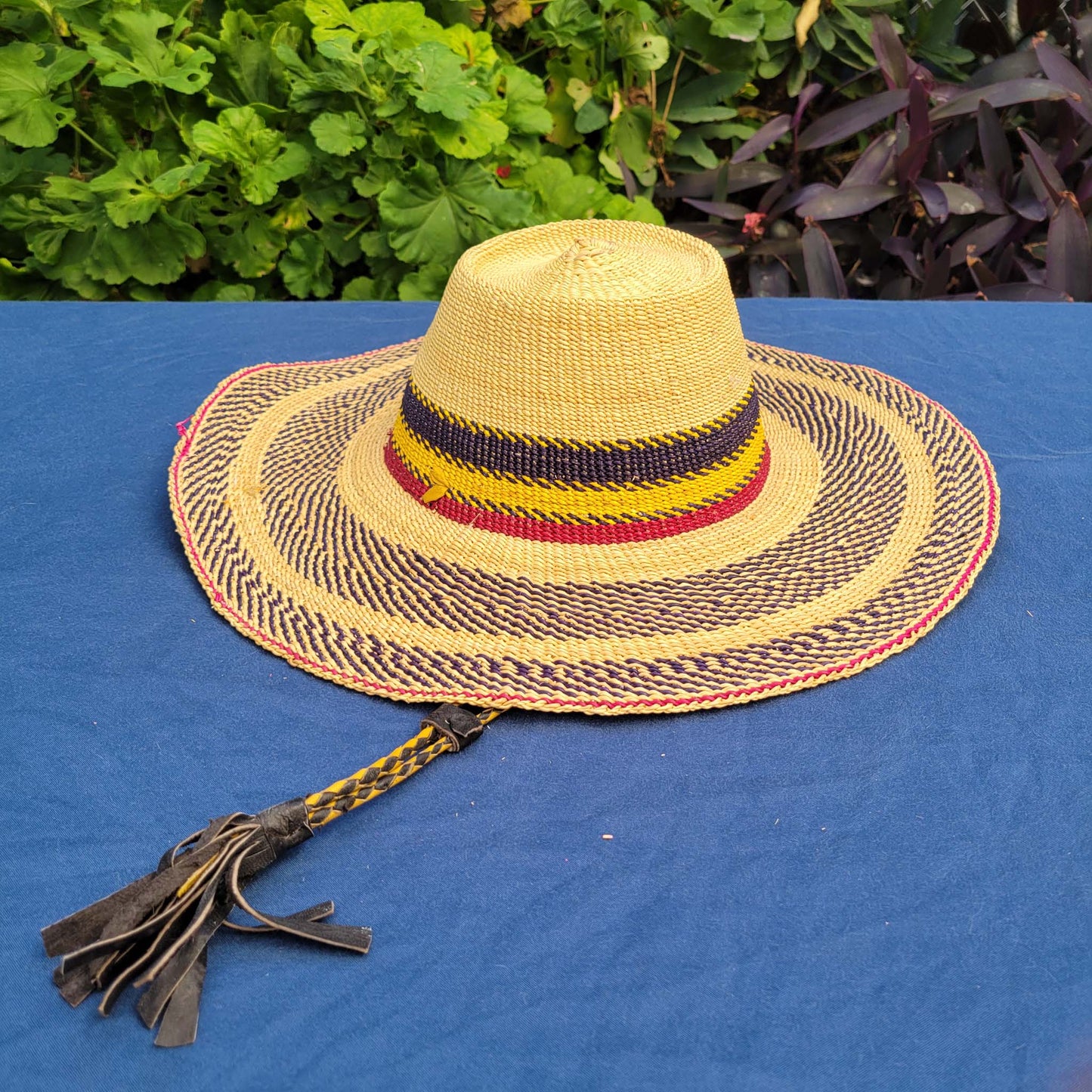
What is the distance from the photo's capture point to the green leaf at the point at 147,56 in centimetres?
179

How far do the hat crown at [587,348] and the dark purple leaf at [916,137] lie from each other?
1.34 metres

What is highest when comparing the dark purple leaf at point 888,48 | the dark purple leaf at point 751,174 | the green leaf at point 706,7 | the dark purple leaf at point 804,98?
the green leaf at point 706,7

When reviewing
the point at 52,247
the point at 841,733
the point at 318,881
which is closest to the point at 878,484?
the point at 841,733

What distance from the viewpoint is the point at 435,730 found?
910 mm

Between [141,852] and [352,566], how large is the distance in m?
0.32

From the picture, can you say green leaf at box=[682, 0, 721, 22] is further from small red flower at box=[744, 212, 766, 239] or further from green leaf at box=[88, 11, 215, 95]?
green leaf at box=[88, 11, 215, 95]

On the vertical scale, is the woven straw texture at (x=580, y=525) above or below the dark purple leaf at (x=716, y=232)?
above

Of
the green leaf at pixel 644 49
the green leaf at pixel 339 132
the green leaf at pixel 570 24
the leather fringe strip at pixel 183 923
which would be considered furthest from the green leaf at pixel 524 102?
the leather fringe strip at pixel 183 923

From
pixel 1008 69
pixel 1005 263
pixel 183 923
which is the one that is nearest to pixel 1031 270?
pixel 1005 263

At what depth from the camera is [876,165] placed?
7.39 feet

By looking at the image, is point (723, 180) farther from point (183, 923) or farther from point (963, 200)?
point (183, 923)

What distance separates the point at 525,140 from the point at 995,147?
3.09 ft

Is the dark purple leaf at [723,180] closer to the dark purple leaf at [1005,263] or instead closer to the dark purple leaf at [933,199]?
the dark purple leaf at [933,199]

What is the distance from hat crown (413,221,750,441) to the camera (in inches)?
38.5
